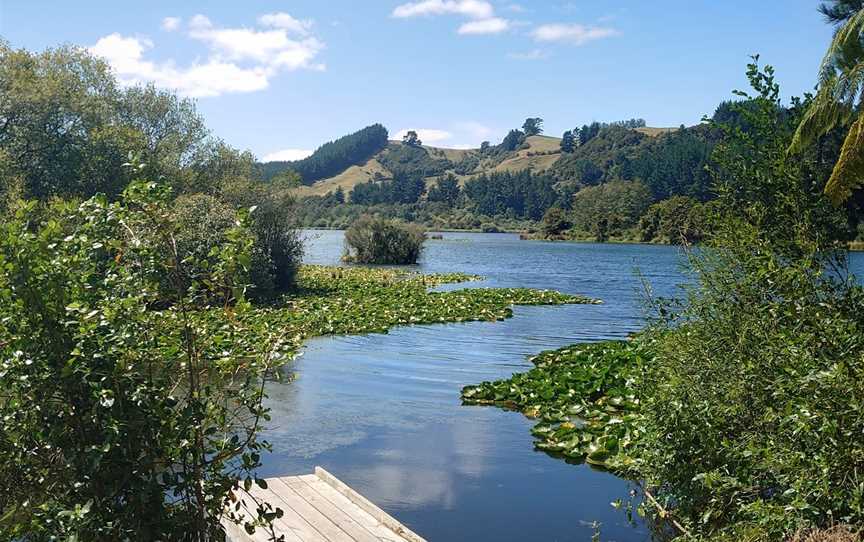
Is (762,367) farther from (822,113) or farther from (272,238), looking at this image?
(272,238)

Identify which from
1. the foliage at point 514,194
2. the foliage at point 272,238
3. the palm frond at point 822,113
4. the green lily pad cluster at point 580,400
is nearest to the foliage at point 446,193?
the foliage at point 514,194

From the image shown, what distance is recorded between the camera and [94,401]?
482cm

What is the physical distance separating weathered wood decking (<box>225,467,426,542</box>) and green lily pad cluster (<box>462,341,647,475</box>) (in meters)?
3.05

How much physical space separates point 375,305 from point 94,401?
75.2ft

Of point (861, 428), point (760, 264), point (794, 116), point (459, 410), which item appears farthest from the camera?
point (459, 410)

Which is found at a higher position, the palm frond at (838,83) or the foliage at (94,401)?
the palm frond at (838,83)

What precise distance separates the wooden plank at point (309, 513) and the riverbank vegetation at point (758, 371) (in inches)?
120

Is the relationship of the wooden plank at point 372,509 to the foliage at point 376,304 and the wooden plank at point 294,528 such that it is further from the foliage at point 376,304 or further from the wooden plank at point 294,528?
the foliage at point 376,304

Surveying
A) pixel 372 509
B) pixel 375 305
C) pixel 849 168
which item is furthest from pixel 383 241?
pixel 372 509

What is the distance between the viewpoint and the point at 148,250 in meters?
5.22

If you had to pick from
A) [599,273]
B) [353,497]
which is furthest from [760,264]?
[599,273]

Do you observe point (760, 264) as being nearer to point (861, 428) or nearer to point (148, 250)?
point (861, 428)

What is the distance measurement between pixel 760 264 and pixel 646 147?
185 metres

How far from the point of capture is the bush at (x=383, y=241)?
185ft
